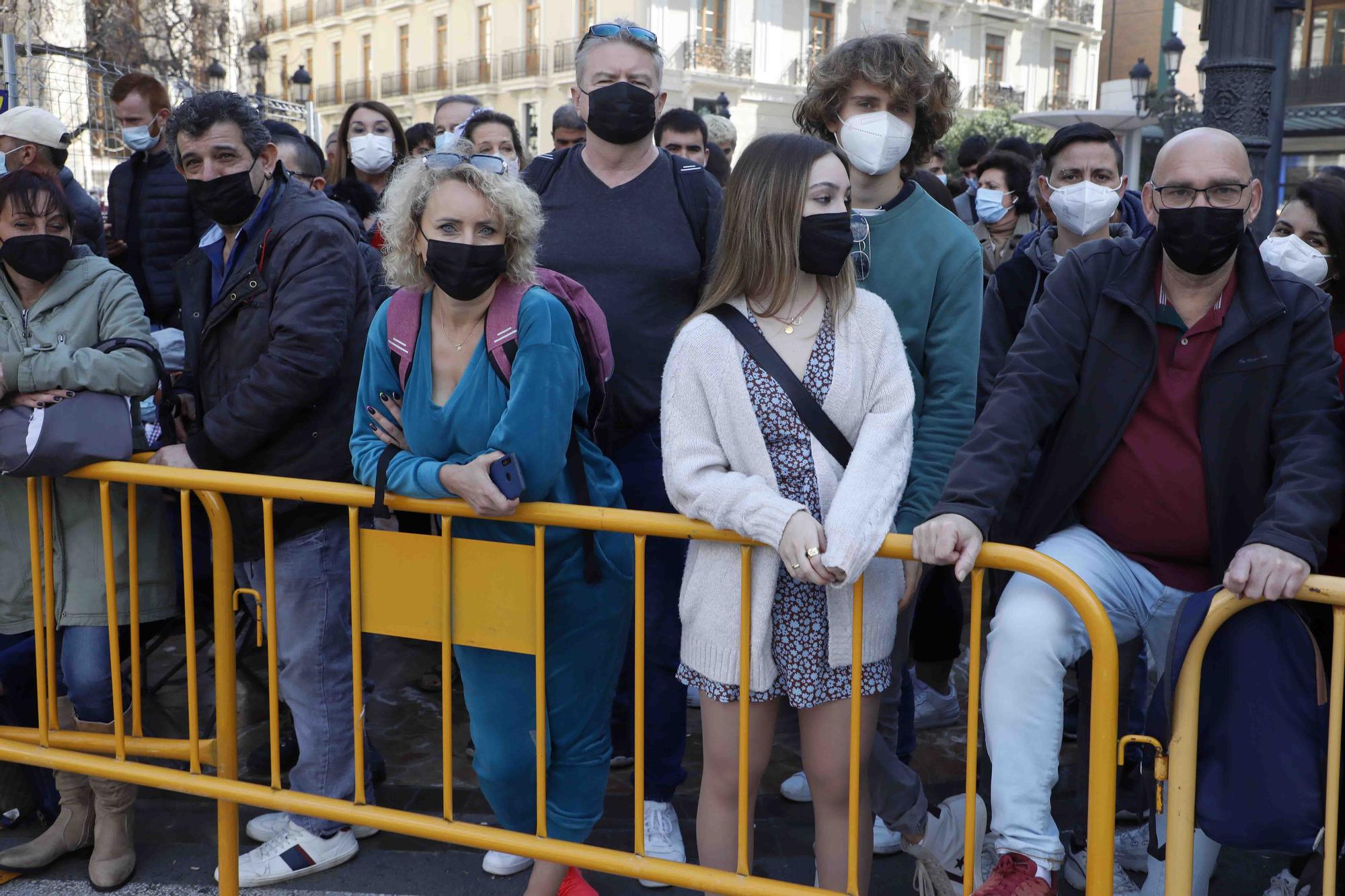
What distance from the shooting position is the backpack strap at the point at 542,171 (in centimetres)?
376

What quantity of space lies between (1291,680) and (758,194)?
5.10ft

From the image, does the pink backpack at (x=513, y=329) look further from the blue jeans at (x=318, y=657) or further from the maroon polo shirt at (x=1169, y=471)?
the maroon polo shirt at (x=1169, y=471)

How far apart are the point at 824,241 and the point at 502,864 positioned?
81.7 inches

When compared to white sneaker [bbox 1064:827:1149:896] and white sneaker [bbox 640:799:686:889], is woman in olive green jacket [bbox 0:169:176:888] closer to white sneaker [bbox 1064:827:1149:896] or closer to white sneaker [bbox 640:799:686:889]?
white sneaker [bbox 640:799:686:889]

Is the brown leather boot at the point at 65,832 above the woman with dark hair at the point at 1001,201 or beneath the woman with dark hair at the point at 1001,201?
beneath

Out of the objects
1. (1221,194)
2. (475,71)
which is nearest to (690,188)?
(1221,194)

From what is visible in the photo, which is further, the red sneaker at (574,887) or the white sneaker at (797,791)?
the white sneaker at (797,791)

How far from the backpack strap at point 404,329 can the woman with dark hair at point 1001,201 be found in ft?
12.6

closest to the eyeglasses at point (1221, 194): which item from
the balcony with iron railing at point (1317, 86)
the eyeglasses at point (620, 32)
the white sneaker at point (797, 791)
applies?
the eyeglasses at point (620, 32)

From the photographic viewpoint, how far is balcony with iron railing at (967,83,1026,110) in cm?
4125

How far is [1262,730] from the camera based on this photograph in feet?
8.40

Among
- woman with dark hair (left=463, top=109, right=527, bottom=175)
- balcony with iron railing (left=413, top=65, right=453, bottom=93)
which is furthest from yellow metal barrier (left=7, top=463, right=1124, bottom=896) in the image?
balcony with iron railing (left=413, top=65, right=453, bottom=93)

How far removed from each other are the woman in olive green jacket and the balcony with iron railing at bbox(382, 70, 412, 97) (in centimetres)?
3968

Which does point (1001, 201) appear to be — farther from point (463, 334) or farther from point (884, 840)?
point (463, 334)
